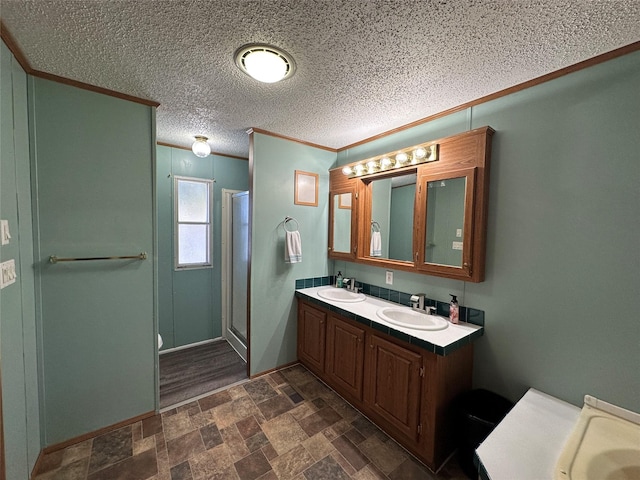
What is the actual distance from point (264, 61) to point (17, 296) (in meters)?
1.84

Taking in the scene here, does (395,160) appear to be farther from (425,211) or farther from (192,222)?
(192,222)

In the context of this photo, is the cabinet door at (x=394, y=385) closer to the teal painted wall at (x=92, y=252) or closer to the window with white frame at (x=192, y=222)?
the teal painted wall at (x=92, y=252)

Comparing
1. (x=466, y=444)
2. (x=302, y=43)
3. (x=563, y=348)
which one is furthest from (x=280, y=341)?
(x=302, y=43)

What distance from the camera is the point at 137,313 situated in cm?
192

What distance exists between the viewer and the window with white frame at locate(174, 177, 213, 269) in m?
3.05

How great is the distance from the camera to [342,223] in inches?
113

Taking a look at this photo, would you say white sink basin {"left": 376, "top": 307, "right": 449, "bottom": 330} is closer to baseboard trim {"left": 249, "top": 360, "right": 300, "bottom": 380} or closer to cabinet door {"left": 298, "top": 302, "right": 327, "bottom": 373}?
cabinet door {"left": 298, "top": 302, "right": 327, "bottom": 373}

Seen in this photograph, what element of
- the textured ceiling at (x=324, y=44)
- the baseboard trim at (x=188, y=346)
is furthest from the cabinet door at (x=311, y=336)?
the textured ceiling at (x=324, y=44)

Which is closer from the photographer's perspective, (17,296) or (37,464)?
(17,296)

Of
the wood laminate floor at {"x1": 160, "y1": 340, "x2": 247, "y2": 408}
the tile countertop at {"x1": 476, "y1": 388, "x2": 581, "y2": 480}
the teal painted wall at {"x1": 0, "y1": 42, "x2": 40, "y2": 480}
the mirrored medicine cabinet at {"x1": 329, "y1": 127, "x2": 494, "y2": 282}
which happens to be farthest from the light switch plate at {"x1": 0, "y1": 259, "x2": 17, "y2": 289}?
the mirrored medicine cabinet at {"x1": 329, "y1": 127, "x2": 494, "y2": 282}

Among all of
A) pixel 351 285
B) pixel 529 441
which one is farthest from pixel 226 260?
pixel 529 441

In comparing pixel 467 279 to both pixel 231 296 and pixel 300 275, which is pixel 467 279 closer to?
pixel 300 275

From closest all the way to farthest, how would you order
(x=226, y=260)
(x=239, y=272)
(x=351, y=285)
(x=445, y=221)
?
(x=445, y=221), (x=351, y=285), (x=239, y=272), (x=226, y=260)

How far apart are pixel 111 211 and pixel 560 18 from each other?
273 centimetres
